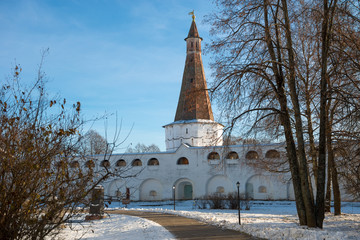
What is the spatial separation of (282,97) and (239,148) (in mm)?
23113

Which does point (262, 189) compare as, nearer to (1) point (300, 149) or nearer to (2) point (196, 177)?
(2) point (196, 177)

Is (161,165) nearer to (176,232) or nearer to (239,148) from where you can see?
(239,148)

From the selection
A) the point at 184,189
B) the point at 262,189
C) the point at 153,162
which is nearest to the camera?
the point at 262,189

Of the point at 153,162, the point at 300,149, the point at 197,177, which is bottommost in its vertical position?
the point at 197,177

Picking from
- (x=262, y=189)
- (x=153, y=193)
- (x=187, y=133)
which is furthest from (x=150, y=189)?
(x=262, y=189)

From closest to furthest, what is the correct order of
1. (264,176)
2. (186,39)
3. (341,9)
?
(341,9) → (264,176) → (186,39)

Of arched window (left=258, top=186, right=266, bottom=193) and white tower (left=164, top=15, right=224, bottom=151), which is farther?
white tower (left=164, top=15, right=224, bottom=151)

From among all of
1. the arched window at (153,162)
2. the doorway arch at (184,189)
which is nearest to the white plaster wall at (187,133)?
the arched window at (153,162)

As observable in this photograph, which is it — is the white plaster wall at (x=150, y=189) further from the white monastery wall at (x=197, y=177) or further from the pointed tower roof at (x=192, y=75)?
the pointed tower roof at (x=192, y=75)

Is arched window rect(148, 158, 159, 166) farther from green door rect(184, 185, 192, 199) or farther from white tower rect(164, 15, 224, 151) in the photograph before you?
green door rect(184, 185, 192, 199)

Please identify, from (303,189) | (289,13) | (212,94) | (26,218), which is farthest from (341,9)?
(26,218)

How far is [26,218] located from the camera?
16.9ft

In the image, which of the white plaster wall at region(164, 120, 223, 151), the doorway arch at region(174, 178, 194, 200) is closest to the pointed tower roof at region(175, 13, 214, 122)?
the white plaster wall at region(164, 120, 223, 151)

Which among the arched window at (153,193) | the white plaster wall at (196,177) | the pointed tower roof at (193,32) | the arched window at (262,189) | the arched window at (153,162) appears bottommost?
the arched window at (153,193)
